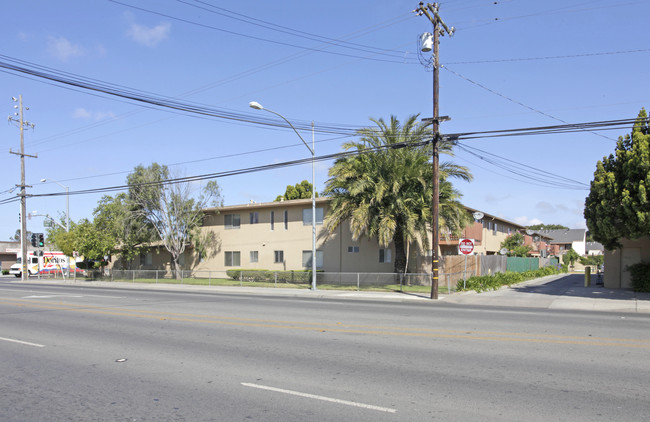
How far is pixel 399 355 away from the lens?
8.65 m

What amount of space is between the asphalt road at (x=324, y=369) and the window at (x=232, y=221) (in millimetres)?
25262

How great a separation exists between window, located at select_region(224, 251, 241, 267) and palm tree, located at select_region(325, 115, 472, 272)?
14169mm

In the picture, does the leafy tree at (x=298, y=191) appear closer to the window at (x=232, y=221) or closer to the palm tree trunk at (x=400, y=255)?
the window at (x=232, y=221)

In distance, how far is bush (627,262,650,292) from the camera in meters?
22.8

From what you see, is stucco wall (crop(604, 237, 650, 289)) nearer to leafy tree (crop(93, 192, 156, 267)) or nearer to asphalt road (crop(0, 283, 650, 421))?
asphalt road (crop(0, 283, 650, 421))

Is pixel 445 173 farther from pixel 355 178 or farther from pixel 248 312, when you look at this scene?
pixel 248 312

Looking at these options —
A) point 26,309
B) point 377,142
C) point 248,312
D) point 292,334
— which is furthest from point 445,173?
point 26,309

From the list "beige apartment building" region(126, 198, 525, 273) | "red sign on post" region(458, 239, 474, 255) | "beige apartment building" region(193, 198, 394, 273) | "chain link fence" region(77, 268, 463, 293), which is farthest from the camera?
"beige apartment building" region(193, 198, 394, 273)

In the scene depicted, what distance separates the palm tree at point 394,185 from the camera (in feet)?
83.4

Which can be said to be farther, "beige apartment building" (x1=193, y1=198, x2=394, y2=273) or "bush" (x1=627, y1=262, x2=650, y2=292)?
"beige apartment building" (x1=193, y1=198, x2=394, y2=273)

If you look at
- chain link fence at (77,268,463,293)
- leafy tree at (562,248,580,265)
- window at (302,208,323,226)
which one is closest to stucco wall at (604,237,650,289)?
chain link fence at (77,268,463,293)

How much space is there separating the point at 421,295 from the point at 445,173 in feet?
23.4

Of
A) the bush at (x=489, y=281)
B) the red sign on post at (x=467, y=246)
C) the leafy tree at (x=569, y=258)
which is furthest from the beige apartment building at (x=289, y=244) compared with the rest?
the leafy tree at (x=569, y=258)

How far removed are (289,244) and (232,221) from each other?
6.50 metres
